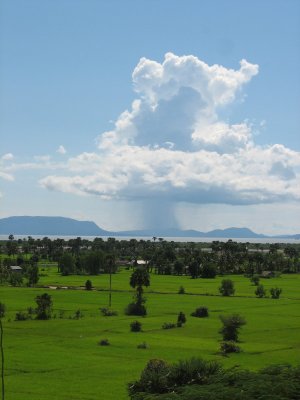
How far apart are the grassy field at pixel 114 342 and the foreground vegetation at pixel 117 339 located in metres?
0.08

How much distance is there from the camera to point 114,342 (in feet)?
205

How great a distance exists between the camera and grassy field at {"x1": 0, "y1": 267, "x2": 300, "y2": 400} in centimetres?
4491

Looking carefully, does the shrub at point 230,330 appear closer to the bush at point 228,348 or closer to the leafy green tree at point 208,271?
the bush at point 228,348

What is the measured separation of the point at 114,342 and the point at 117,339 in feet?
6.30

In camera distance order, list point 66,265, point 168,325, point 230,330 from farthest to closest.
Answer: point 66,265 < point 168,325 < point 230,330

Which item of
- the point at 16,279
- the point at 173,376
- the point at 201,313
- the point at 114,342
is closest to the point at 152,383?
the point at 173,376

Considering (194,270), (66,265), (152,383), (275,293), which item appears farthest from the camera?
(66,265)

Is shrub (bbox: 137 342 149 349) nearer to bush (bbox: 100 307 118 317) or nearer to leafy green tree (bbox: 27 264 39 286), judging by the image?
bush (bbox: 100 307 118 317)

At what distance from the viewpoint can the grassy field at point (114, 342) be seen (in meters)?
44.9

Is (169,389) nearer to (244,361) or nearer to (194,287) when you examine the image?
(244,361)

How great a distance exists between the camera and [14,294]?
113 metres

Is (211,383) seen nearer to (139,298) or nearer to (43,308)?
(43,308)

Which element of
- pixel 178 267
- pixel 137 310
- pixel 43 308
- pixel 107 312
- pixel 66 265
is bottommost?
pixel 107 312

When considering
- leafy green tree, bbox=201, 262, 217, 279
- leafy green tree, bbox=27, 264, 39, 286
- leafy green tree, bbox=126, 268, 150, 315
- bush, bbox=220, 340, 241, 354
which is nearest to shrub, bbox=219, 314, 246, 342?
bush, bbox=220, 340, 241, 354
